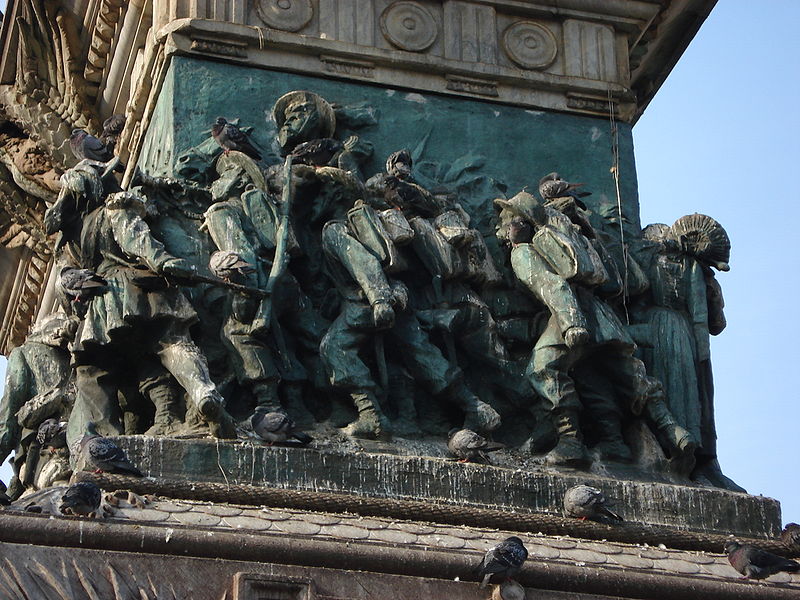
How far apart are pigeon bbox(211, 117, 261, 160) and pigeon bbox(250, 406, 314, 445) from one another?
7.86 feet

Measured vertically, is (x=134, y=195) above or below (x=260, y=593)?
above

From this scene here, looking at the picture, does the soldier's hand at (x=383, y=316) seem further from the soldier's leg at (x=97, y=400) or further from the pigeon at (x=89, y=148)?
the pigeon at (x=89, y=148)

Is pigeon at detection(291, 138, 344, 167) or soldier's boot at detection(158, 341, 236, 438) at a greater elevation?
pigeon at detection(291, 138, 344, 167)

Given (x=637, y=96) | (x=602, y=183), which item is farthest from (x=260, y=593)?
(x=637, y=96)

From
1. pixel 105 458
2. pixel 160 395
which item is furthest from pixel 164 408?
pixel 105 458

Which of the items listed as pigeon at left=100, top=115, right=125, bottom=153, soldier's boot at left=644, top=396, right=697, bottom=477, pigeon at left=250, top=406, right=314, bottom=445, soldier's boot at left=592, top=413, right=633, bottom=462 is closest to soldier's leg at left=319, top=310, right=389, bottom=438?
pigeon at left=250, top=406, right=314, bottom=445

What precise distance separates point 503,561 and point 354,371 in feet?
8.40

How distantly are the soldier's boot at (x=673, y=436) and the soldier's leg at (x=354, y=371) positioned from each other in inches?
A: 80.4

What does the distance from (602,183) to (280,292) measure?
3370 millimetres

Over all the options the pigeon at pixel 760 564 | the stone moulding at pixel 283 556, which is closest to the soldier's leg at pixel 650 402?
the pigeon at pixel 760 564

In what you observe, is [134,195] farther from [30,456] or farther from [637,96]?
[637,96]

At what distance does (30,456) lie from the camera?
2039 cm

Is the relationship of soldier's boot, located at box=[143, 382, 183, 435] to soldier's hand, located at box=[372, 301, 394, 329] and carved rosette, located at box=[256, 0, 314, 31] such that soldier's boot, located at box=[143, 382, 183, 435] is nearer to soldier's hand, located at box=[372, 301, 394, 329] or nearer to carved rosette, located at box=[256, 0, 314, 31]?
soldier's hand, located at box=[372, 301, 394, 329]

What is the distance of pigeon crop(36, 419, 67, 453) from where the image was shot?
773 inches
